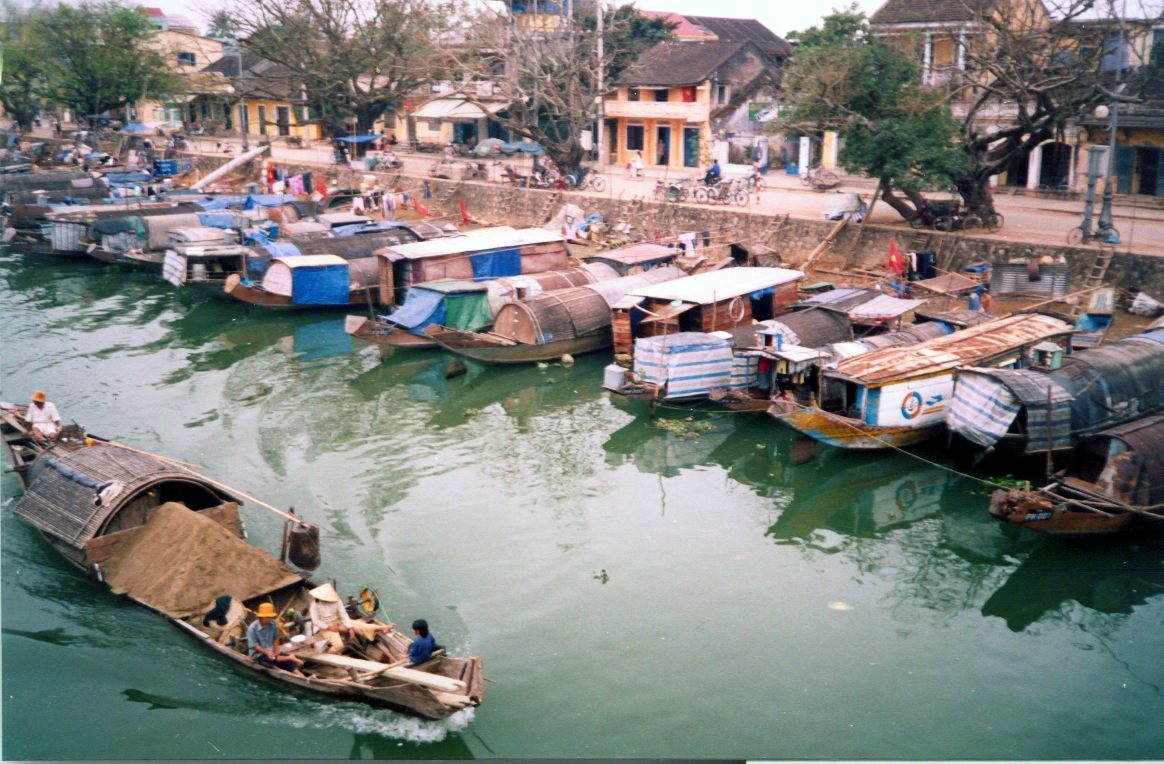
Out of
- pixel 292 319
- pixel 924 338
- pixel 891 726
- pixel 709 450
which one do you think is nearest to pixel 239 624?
pixel 891 726

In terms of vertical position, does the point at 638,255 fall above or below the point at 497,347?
above

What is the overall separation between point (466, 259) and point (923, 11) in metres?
8.54

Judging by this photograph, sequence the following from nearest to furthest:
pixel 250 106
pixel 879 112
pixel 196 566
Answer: pixel 196 566 → pixel 879 112 → pixel 250 106

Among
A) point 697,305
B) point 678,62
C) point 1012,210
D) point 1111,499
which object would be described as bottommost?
point 1111,499

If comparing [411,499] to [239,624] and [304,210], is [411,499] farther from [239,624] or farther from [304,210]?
[304,210]

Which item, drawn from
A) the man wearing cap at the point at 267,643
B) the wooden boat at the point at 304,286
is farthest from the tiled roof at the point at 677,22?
the man wearing cap at the point at 267,643

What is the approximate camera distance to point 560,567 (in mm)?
9906

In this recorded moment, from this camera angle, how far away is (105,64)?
3328 cm

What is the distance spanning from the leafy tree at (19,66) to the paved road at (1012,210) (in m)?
12.0

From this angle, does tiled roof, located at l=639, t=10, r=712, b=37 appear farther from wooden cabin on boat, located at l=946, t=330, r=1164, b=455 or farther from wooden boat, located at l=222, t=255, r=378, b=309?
wooden cabin on boat, located at l=946, t=330, r=1164, b=455

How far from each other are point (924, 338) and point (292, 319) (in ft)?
36.9

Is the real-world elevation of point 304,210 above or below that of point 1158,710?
above

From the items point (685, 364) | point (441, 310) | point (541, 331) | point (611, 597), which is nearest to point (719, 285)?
point (685, 364)

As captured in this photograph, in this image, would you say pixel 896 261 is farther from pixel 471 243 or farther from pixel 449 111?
pixel 449 111
